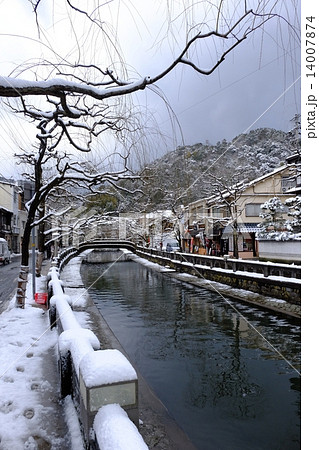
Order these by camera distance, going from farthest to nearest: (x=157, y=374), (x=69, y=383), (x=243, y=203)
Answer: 1. (x=243, y=203)
2. (x=157, y=374)
3. (x=69, y=383)

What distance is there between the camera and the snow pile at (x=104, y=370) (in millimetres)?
2973

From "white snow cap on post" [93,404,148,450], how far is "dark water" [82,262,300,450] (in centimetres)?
290

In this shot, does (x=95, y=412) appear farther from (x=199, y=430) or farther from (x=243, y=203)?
(x=243, y=203)

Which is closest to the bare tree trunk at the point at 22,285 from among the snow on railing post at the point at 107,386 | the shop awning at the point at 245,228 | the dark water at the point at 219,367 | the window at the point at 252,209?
the dark water at the point at 219,367

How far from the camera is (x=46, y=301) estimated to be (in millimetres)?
11953

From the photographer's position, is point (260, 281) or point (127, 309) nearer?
point (127, 309)

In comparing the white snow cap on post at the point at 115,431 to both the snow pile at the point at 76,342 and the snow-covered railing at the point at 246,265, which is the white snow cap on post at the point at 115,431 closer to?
the snow pile at the point at 76,342

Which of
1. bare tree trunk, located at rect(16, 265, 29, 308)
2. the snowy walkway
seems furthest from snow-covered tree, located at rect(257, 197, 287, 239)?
the snowy walkway

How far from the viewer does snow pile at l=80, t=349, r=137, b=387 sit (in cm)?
297

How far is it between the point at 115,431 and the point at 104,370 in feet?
2.16

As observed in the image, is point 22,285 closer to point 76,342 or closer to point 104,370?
point 76,342

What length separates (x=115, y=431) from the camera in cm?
244

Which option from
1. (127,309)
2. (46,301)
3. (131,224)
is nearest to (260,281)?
(127,309)
